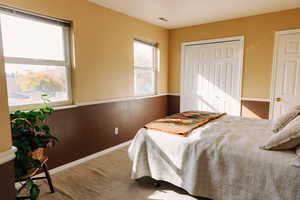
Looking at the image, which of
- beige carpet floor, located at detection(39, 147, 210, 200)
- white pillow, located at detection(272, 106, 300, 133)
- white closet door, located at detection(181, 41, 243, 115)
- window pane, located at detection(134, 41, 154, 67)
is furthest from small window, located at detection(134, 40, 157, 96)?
white pillow, located at detection(272, 106, 300, 133)

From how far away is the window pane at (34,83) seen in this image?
7.04 ft

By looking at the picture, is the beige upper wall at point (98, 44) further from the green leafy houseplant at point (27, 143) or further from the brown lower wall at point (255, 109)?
the brown lower wall at point (255, 109)

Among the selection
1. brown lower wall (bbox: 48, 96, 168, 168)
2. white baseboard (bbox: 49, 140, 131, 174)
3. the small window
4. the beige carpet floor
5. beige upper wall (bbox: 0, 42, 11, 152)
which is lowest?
the beige carpet floor

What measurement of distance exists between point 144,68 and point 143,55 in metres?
0.28

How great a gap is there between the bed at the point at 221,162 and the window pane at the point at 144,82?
5.94 feet

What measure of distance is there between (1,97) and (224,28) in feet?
12.8

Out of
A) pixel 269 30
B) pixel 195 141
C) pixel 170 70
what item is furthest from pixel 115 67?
pixel 269 30

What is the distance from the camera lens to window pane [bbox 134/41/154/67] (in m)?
3.84

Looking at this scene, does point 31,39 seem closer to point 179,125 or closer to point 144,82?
point 179,125

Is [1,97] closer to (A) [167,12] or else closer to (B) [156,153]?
(B) [156,153]

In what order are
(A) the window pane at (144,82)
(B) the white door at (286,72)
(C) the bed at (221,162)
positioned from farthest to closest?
(A) the window pane at (144,82) < (B) the white door at (286,72) < (C) the bed at (221,162)

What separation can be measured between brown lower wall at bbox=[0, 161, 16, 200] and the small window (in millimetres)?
2836

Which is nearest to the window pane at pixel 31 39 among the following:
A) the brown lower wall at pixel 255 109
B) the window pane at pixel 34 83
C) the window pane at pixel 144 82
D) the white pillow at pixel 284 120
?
the window pane at pixel 34 83

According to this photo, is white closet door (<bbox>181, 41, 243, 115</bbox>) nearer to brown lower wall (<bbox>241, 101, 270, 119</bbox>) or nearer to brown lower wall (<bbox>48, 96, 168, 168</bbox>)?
brown lower wall (<bbox>241, 101, 270, 119</bbox>)
